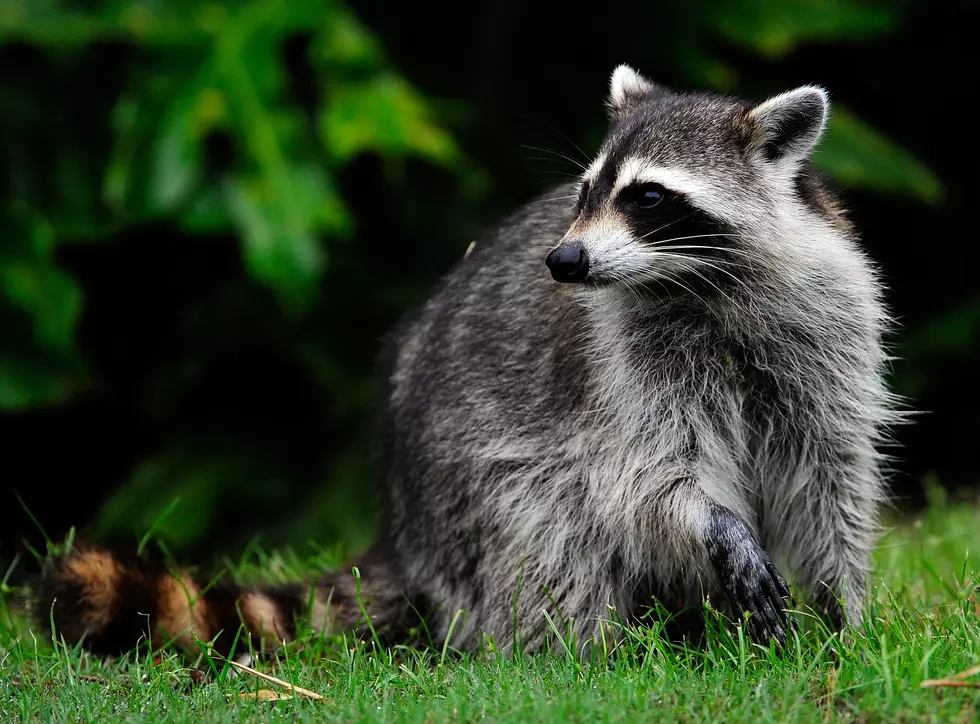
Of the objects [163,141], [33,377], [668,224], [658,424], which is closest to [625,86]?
[668,224]

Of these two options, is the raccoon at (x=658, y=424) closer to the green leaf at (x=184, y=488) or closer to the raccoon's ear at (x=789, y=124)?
the raccoon's ear at (x=789, y=124)

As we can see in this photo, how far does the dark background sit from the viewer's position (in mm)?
6734

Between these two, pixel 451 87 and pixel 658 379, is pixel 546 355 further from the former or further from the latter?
pixel 451 87

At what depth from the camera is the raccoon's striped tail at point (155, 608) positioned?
424 centimetres

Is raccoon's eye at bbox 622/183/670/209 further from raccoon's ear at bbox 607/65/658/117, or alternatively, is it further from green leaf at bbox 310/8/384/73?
green leaf at bbox 310/8/384/73

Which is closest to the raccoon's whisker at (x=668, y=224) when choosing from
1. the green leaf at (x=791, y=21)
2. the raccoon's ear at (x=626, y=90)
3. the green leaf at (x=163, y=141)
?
the raccoon's ear at (x=626, y=90)

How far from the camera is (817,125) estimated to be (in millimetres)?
4297

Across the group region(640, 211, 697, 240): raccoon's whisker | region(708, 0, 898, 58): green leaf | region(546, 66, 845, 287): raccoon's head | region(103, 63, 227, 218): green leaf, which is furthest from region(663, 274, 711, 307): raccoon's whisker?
region(708, 0, 898, 58): green leaf

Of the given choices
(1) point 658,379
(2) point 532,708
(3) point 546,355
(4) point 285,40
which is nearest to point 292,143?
(4) point 285,40

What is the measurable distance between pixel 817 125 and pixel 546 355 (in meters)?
1.29

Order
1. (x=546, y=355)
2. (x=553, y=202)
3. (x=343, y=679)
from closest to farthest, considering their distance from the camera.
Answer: (x=343, y=679) < (x=546, y=355) < (x=553, y=202)

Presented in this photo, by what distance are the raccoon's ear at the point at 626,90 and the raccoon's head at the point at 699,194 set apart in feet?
1.12

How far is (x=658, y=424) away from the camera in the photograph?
4.29 meters

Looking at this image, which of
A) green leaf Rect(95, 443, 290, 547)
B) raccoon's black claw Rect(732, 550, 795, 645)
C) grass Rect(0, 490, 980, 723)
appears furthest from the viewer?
green leaf Rect(95, 443, 290, 547)
